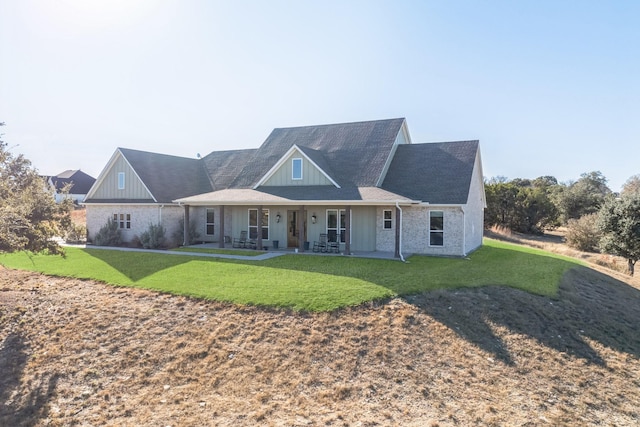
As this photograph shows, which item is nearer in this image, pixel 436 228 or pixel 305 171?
pixel 436 228

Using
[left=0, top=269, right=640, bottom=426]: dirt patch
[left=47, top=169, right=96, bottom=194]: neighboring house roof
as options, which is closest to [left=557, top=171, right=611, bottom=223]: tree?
[left=0, top=269, right=640, bottom=426]: dirt patch

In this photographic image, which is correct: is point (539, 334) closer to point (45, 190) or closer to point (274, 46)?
point (274, 46)

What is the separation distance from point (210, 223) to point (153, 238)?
12.0ft

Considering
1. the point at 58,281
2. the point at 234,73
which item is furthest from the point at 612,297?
the point at 58,281

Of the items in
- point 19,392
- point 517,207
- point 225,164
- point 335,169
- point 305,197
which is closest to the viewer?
point 19,392

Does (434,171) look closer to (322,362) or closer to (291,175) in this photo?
(291,175)

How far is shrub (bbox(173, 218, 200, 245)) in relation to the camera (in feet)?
71.1

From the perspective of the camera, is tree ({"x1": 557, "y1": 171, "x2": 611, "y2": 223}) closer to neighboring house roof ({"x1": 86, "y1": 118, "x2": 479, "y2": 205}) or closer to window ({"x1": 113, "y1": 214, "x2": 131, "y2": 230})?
neighboring house roof ({"x1": 86, "y1": 118, "x2": 479, "y2": 205})

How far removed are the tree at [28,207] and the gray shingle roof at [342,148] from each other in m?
10.5

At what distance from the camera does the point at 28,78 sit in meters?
13.1

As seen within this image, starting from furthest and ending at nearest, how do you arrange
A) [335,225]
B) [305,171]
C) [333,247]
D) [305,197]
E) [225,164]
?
[225,164], [305,171], [335,225], [333,247], [305,197]

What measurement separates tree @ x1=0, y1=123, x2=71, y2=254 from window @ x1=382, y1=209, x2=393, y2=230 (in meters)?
13.1

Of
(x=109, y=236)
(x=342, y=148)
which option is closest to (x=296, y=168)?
(x=342, y=148)

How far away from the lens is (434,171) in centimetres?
1927
